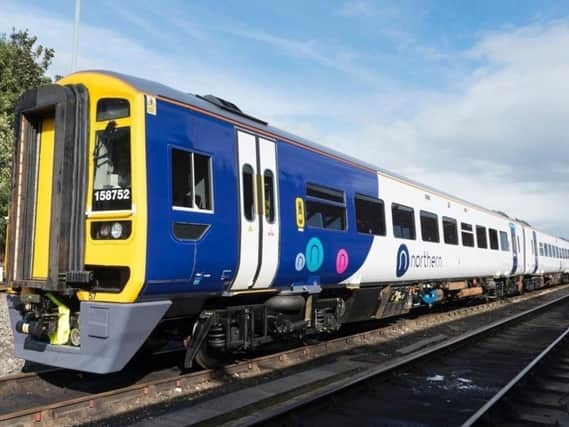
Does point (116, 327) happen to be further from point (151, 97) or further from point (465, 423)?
point (465, 423)

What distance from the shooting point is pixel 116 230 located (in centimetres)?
564

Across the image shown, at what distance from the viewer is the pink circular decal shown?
888 centimetres

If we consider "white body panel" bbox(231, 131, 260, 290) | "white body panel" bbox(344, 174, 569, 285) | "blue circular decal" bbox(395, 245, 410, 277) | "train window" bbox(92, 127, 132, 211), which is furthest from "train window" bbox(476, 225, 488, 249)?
"train window" bbox(92, 127, 132, 211)

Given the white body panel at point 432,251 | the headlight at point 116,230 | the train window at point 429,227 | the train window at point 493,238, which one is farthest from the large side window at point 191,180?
the train window at point 493,238

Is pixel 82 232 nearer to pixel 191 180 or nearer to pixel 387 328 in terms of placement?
pixel 191 180

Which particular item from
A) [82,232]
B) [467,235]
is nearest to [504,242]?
[467,235]

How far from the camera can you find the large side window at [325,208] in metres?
8.24

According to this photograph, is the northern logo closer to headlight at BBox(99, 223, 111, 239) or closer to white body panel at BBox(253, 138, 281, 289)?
white body panel at BBox(253, 138, 281, 289)

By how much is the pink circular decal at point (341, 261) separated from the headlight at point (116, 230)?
4.08 meters

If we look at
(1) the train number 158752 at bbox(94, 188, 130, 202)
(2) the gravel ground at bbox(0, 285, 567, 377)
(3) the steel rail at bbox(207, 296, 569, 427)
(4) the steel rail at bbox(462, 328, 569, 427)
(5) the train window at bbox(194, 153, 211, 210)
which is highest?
(5) the train window at bbox(194, 153, 211, 210)

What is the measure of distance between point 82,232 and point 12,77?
1961 centimetres

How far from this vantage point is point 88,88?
20.2ft

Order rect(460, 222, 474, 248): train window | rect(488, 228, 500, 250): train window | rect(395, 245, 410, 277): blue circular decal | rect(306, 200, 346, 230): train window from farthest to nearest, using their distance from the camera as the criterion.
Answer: rect(488, 228, 500, 250): train window
rect(460, 222, 474, 248): train window
rect(395, 245, 410, 277): blue circular decal
rect(306, 200, 346, 230): train window

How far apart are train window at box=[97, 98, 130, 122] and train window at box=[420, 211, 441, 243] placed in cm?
806
